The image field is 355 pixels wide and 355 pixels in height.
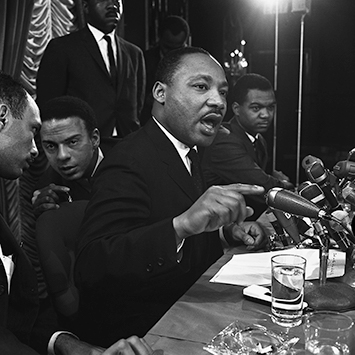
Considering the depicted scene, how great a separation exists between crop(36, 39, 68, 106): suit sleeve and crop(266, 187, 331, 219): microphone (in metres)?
1.84

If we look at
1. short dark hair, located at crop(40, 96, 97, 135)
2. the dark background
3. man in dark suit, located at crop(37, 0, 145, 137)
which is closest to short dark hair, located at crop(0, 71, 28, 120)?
short dark hair, located at crop(40, 96, 97, 135)

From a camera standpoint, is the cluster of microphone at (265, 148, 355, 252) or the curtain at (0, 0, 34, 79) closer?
the cluster of microphone at (265, 148, 355, 252)

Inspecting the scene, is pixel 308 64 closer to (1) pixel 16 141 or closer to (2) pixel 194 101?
(2) pixel 194 101

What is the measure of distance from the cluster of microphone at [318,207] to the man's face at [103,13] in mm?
1580

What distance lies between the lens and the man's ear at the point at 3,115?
1243 millimetres

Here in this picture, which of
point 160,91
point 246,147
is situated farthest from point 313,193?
point 246,147

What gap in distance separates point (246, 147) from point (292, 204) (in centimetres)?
176

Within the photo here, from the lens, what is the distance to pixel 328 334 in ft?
2.85

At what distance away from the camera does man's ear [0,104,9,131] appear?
4.08 feet

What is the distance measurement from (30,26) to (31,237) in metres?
1.35

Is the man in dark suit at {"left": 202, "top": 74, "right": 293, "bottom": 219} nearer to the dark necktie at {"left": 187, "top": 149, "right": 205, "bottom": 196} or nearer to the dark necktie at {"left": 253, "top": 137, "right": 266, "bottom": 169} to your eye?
the dark necktie at {"left": 253, "top": 137, "right": 266, "bottom": 169}

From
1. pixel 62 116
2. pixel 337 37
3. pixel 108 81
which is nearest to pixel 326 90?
pixel 337 37

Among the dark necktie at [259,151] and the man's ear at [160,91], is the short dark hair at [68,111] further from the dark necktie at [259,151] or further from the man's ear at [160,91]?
the dark necktie at [259,151]

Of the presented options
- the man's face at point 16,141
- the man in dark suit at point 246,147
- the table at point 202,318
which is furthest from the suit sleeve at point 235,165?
the man's face at point 16,141
